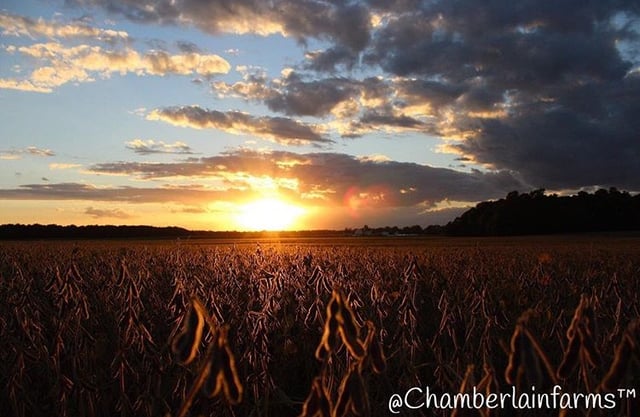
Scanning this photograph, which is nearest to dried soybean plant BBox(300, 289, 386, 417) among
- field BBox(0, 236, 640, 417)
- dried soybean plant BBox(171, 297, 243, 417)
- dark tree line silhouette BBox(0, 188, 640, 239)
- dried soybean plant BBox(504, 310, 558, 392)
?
field BBox(0, 236, 640, 417)

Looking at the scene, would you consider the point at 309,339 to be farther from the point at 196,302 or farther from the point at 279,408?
the point at 196,302

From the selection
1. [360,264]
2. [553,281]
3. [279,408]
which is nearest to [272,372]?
[279,408]

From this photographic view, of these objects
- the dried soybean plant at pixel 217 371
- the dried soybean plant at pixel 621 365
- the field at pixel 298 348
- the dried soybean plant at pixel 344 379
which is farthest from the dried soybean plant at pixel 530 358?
the dried soybean plant at pixel 217 371

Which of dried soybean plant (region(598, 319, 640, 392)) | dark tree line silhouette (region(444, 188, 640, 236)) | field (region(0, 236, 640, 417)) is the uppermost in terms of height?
dark tree line silhouette (region(444, 188, 640, 236))

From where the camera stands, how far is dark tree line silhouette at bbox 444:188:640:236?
79688 millimetres

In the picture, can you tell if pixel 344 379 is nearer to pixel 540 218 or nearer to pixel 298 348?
pixel 298 348

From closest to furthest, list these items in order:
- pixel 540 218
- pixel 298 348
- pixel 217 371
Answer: pixel 217 371 → pixel 298 348 → pixel 540 218

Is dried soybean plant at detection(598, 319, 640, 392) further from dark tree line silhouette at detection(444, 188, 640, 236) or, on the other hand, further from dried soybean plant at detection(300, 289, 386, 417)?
dark tree line silhouette at detection(444, 188, 640, 236)

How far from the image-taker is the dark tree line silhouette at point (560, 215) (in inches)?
3137

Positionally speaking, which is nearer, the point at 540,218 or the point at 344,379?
the point at 344,379

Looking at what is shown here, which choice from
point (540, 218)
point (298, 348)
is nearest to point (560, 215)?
point (540, 218)

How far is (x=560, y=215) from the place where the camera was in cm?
8081

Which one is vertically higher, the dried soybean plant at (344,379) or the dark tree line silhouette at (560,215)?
the dark tree line silhouette at (560,215)

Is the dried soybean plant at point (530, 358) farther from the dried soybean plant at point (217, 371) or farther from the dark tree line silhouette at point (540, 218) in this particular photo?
the dark tree line silhouette at point (540, 218)
